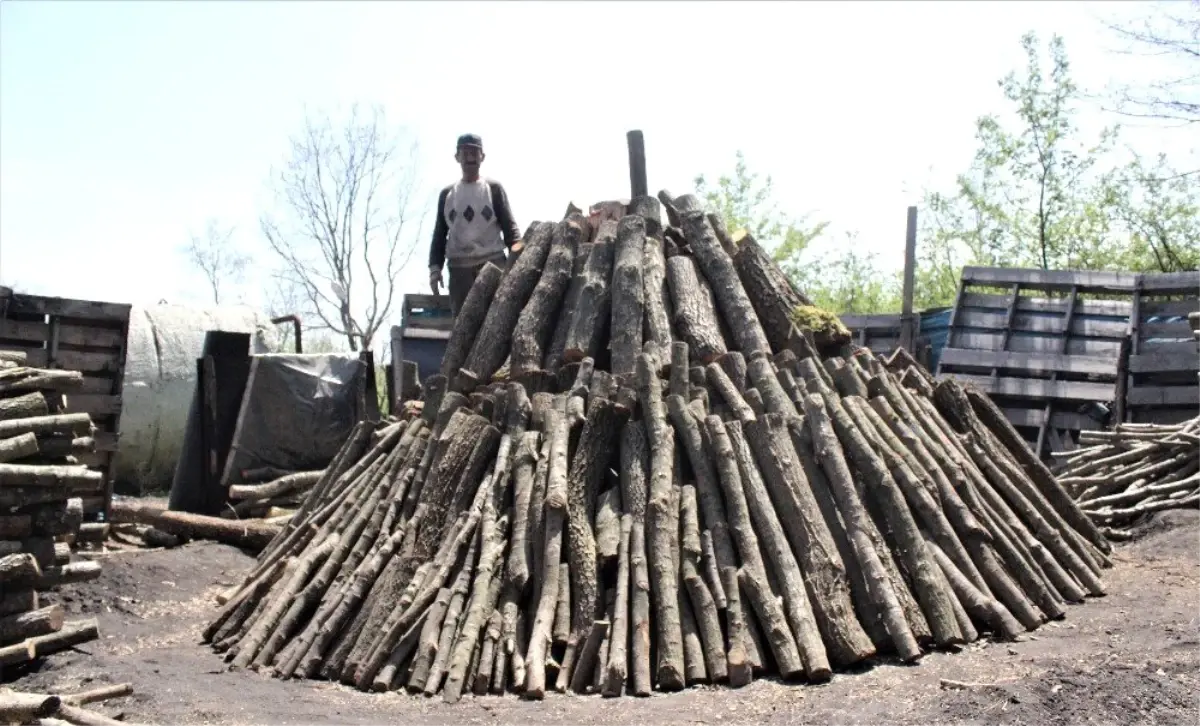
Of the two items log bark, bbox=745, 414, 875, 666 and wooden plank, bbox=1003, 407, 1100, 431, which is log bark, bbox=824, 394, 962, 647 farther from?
wooden plank, bbox=1003, 407, 1100, 431

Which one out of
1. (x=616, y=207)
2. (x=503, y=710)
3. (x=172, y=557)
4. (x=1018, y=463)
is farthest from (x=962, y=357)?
(x=503, y=710)

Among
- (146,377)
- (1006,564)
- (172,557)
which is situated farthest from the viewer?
→ (146,377)

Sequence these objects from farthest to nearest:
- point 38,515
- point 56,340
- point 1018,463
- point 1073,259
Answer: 1. point 1073,259
2. point 56,340
3. point 1018,463
4. point 38,515

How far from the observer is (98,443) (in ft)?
33.0

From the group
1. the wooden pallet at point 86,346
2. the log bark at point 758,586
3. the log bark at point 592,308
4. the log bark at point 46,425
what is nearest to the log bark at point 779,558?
the log bark at point 758,586

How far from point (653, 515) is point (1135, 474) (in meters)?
5.96

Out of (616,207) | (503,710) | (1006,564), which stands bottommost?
(503,710)

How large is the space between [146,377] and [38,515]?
35.3 feet

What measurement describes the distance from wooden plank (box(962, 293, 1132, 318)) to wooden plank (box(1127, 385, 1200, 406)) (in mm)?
1230

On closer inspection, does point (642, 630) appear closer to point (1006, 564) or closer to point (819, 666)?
point (819, 666)

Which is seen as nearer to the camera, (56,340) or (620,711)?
(620,711)

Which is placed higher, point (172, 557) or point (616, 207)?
point (616, 207)

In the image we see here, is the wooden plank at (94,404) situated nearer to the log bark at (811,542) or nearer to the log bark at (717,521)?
the log bark at (717,521)

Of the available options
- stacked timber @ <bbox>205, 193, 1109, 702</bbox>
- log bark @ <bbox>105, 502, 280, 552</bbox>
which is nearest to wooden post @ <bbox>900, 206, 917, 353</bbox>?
stacked timber @ <bbox>205, 193, 1109, 702</bbox>
